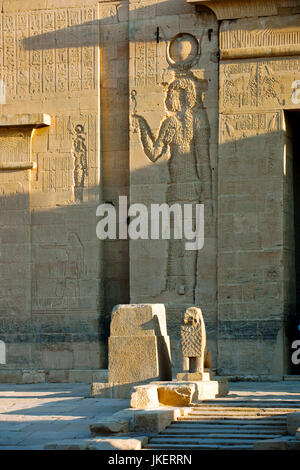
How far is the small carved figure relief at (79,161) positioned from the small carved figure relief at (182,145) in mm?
1168

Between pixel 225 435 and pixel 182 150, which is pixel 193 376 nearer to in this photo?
pixel 225 435

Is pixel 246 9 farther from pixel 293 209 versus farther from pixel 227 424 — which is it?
pixel 227 424

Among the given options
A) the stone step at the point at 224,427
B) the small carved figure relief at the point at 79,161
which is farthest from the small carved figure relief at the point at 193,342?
the small carved figure relief at the point at 79,161

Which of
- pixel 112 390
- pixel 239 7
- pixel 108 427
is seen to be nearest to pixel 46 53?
pixel 239 7

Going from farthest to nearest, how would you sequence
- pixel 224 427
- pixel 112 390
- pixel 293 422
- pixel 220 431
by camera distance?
pixel 112 390 → pixel 224 427 → pixel 220 431 → pixel 293 422

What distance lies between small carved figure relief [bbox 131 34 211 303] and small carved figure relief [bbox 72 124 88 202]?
1.17 meters

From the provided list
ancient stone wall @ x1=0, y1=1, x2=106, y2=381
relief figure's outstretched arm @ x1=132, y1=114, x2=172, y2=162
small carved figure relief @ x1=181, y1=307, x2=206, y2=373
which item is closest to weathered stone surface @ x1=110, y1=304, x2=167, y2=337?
small carved figure relief @ x1=181, y1=307, x2=206, y2=373

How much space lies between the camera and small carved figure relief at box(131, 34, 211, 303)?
21.7 metres

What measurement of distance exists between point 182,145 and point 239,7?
2.93m

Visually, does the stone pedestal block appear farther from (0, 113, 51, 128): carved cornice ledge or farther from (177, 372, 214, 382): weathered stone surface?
(0, 113, 51, 128): carved cornice ledge

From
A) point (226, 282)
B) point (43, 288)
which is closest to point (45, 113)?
point (43, 288)

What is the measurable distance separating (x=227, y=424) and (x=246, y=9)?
431 inches

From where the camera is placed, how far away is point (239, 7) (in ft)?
70.3

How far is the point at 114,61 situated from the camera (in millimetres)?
22672
